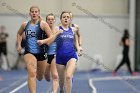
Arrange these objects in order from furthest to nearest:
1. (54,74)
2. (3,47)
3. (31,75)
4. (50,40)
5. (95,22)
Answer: (95,22), (3,47), (54,74), (50,40), (31,75)

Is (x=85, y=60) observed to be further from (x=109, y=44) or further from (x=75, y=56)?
(x=75, y=56)

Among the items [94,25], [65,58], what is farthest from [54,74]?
[94,25]

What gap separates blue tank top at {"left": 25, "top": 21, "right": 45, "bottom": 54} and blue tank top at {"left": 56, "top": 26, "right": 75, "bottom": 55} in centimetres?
49

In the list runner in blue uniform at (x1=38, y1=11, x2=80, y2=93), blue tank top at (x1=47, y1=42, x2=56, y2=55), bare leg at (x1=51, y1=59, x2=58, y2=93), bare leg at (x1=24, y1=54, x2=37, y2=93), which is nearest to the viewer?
bare leg at (x1=24, y1=54, x2=37, y2=93)

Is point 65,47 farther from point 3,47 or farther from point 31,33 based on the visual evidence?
point 3,47

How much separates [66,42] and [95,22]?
48.8 ft

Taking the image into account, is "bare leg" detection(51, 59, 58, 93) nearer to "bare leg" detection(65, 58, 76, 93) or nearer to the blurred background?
"bare leg" detection(65, 58, 76, 93)

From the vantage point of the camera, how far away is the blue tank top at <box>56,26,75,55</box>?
962 centimetres

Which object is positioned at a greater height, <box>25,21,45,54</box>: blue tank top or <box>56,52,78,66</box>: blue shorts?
<box>25,21,45,54</box>: blue tank top

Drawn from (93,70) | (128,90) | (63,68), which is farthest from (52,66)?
(93,70)

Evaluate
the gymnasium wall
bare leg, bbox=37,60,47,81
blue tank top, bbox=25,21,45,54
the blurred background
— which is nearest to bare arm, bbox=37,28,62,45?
blue tank top, bbox=25,21,45,54

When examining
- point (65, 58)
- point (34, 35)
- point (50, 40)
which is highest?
point (34, 35)

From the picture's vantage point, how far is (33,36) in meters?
9.34

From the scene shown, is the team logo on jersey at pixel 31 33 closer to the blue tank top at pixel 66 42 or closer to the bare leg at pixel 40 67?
the blue tank top at pixel 66 42
